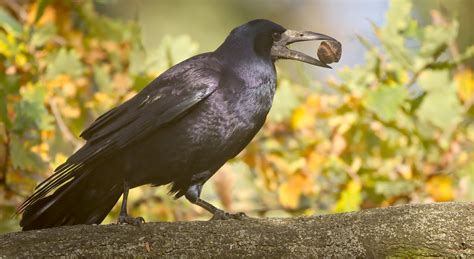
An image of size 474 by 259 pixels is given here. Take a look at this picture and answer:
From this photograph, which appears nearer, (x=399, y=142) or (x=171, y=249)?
(x=171, y=249)

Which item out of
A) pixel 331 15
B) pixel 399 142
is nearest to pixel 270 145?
pixel 399 142

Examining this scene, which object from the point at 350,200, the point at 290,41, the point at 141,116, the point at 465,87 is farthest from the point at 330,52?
the point at 465,87

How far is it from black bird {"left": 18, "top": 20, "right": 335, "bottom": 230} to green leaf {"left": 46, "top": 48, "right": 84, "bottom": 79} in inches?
33.7

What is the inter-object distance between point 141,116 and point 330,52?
3.31 ft

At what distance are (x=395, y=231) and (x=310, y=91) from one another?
217 centimetres

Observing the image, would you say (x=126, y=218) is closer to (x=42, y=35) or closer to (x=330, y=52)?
(x=330, y=52)

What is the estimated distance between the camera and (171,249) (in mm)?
2836

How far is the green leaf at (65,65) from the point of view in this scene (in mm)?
4555

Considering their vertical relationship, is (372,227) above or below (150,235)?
above

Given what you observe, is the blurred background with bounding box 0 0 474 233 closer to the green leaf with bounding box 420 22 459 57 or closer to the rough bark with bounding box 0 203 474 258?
the green leaf with bounding box 420 22 459 57

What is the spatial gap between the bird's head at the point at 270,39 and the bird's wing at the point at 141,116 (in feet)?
0.97

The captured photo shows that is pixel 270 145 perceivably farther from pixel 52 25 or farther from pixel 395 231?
pixel 395 231

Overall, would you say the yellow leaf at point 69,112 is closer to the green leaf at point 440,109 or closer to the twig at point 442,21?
the green leaf at point 440,109

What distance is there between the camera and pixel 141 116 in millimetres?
3711
